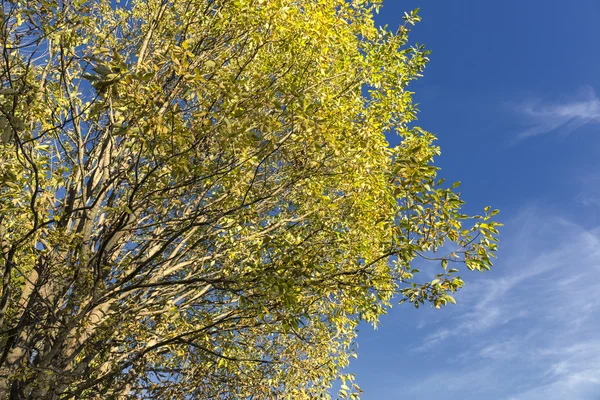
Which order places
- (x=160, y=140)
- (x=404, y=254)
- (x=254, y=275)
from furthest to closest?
(x=254, y=275) → (x=404, y=254) → (x=160, y=140)

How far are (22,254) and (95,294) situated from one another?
2.75 m

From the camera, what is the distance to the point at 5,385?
8.47 metres

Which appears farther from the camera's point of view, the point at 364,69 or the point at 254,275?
the point at 364,69

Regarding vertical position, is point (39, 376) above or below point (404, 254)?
below

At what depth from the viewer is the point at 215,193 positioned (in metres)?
11.1

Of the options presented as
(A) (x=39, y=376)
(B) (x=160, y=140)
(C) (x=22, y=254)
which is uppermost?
(C) (x=22, y=254)

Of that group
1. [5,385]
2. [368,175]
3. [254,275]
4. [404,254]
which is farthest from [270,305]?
[5,385]

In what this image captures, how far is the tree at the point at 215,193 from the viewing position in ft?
23.5

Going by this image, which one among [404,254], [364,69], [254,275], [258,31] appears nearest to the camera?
[404,254]

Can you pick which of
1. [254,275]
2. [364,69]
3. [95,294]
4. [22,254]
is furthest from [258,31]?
[22,254]

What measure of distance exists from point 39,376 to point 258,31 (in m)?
7.10

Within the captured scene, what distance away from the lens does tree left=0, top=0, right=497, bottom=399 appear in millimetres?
7160

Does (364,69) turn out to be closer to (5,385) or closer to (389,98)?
(389,98)

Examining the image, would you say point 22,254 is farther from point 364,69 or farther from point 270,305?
point 364,69
